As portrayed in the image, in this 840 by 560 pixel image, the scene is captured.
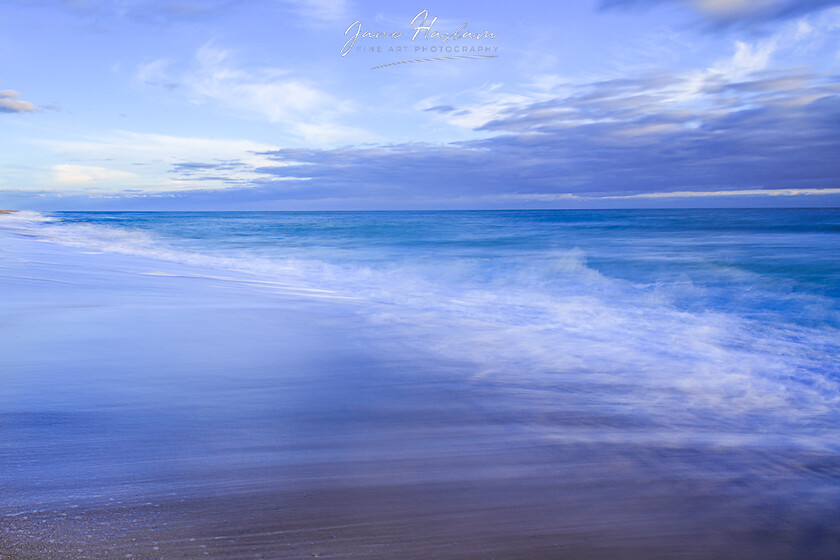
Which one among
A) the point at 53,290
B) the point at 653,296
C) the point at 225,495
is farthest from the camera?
the point at 653,296

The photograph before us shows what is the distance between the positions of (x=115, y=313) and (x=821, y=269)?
48.4 feet

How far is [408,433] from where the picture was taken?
2965mm

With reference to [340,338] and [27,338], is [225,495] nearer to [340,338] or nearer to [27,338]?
[340,338]

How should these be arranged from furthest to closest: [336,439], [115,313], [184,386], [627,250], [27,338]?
[627,250]
[115,313]
[27,338]
[184,386]
[336,439]

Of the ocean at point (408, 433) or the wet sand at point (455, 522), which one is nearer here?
the wet sand at point (455, 522)

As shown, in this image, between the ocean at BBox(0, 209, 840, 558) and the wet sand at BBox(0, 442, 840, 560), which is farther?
the ocean at BBox(0, 209, 840, 558)

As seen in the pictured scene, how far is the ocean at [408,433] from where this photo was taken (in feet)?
6.67

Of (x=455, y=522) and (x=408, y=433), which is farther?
(x=408, y=433)

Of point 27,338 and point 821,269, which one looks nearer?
point 27,338

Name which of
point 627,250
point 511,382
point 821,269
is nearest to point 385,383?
point 511,382

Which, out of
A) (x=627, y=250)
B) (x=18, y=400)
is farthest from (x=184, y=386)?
(x=627, y=250)

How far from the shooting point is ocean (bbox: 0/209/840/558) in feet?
6.67

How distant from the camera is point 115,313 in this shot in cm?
612

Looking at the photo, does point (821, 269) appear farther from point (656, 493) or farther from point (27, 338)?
point (27, 338)
